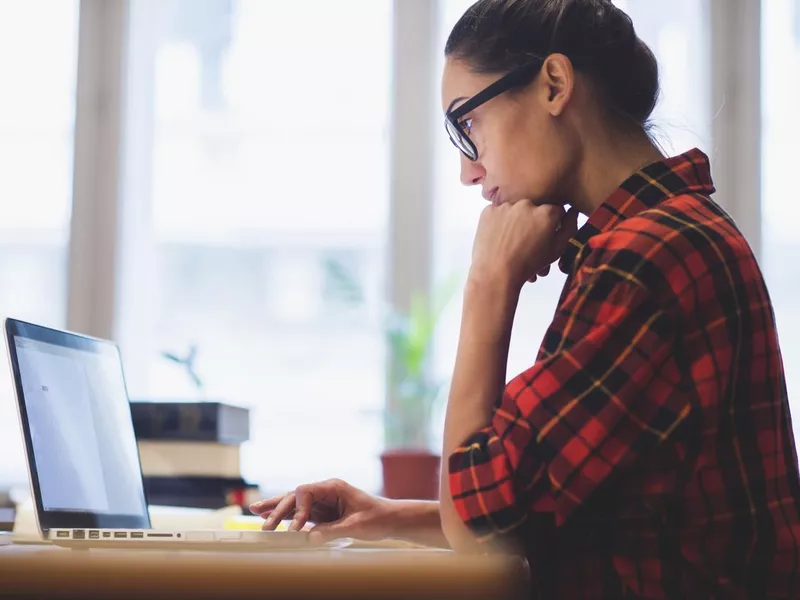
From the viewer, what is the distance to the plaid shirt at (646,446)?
913 millimetres

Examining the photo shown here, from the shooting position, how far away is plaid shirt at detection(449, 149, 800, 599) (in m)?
0.91

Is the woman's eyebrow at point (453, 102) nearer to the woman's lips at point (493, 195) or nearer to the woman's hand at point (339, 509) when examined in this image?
the woman's lips at point (493, 195)

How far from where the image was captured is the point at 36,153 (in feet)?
12.2

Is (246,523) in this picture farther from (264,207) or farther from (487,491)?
(264,207)

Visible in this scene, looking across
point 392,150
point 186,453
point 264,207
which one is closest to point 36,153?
point 264,207

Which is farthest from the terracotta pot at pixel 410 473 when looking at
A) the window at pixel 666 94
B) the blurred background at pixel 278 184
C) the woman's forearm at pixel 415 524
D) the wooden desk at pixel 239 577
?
the wooden desk at pixel 239 577

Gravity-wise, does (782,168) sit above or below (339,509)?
above

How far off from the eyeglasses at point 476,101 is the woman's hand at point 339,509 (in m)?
0.46

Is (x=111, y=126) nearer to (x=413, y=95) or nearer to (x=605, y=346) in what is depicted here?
(x=413, y=95)

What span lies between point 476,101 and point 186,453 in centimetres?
108

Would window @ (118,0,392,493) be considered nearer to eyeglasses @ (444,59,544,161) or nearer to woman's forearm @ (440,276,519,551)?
eyeglasses @ (444,59,544,161)

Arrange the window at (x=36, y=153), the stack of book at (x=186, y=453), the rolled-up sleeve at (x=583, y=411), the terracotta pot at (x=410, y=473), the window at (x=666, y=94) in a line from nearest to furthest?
1. the rolled-up sleeve at (x=583, y=411)
2. the stack of book at (x=186, y=453)
3. the terracotta pot at (x=410, y=473)
4. the window at (x=666, y=94)
5. the window at (x=36, y=153)

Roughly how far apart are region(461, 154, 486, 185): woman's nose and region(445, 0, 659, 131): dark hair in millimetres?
127

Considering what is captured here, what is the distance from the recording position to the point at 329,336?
11.8ft
